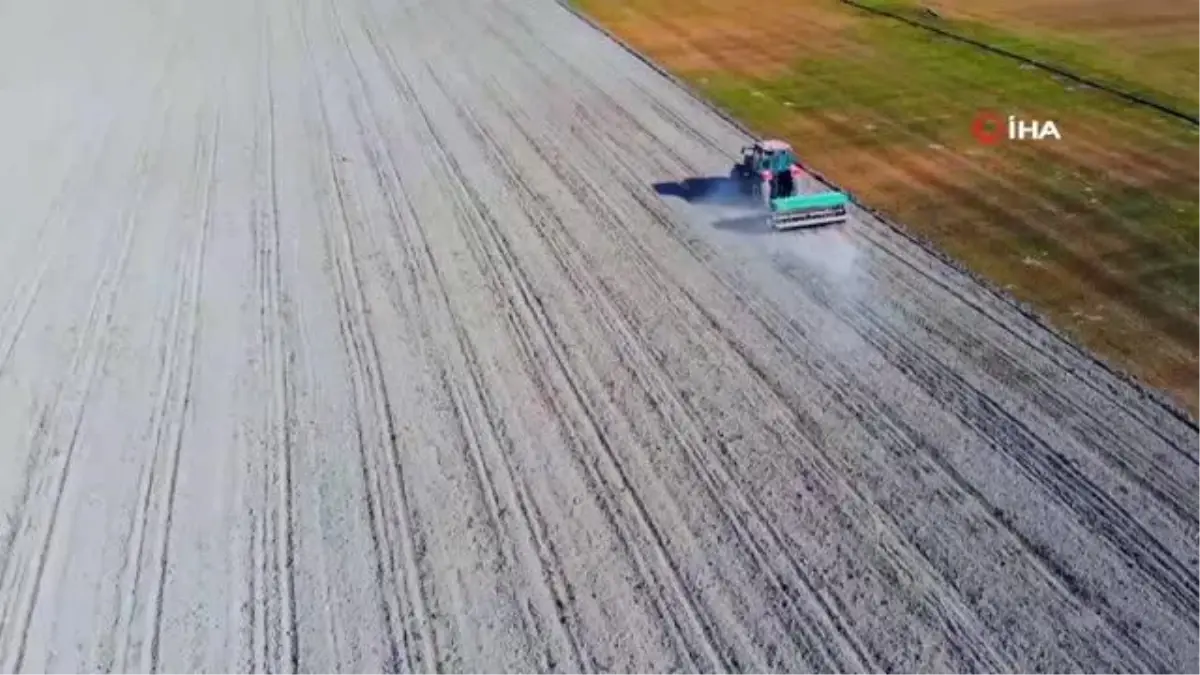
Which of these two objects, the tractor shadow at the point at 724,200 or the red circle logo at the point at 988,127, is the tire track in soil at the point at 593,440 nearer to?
the tractor shadow at the point at 724,200

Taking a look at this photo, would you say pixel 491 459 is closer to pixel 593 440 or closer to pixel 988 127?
pixel 593 440

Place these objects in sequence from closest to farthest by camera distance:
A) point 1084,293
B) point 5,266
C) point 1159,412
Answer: point 1159,412 < point 1084,293 < point 5,266

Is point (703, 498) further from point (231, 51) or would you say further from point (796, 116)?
point (231, 51)

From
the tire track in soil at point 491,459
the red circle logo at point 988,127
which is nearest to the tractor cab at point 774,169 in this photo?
the red circle logo at point 988,127

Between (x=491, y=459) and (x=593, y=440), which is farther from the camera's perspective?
(x=593, y=440)

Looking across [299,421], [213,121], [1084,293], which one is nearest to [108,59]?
[213,121]

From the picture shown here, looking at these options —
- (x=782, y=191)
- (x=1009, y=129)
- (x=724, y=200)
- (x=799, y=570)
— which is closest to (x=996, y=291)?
(x=782, y=191)

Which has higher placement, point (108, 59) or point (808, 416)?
point (108, 59)
